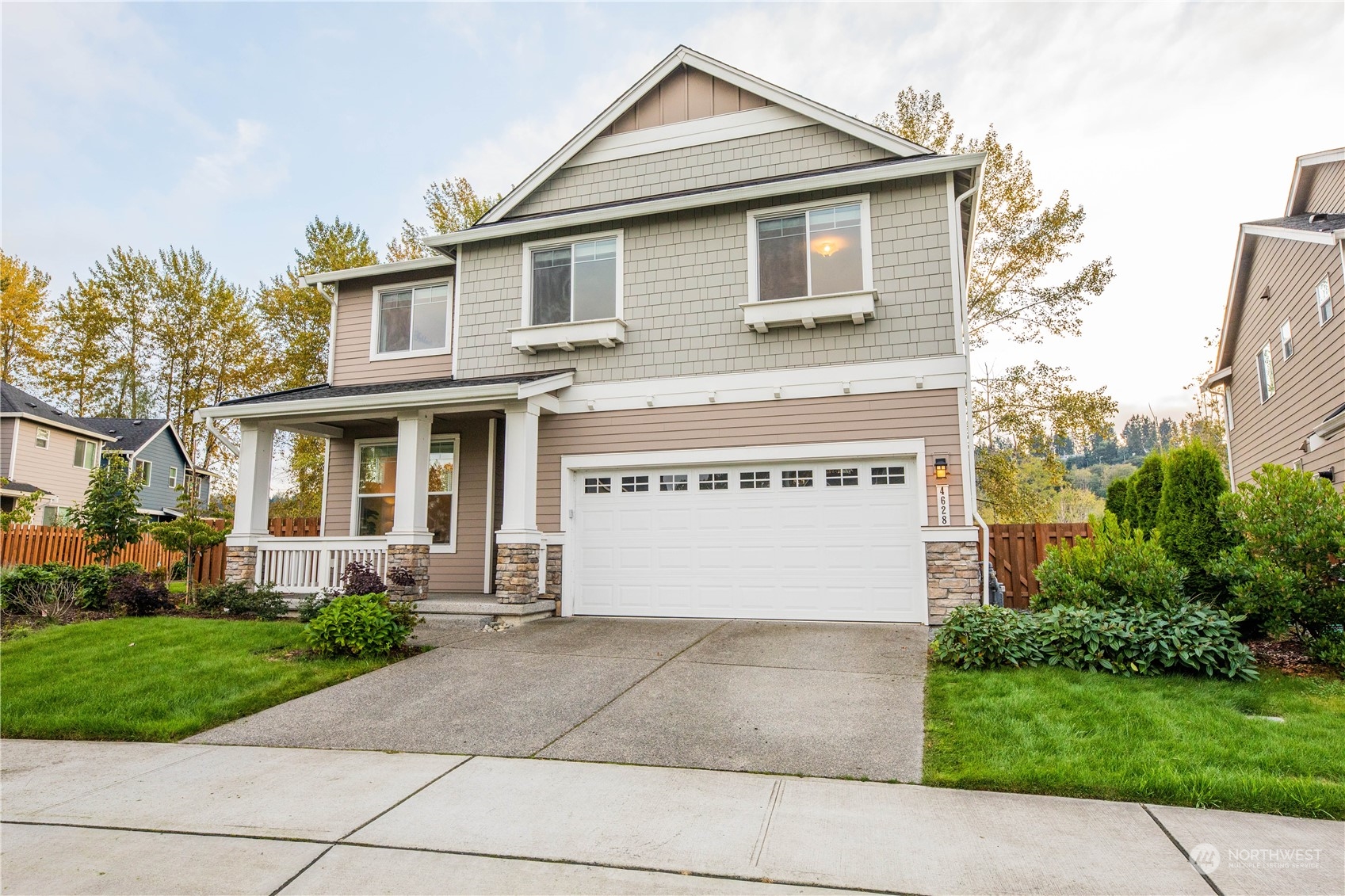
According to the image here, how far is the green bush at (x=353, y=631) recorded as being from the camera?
25.0 ft

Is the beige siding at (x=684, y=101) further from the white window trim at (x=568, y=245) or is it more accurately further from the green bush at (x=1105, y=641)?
the green bush at (x=1105, y=641)

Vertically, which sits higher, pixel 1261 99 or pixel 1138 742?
pixel 1261 99

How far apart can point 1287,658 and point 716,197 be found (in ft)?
27.1

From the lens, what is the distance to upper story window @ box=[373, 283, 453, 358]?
12.4 m

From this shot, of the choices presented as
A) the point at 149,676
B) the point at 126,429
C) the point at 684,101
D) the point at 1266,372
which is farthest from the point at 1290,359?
the point at 126,429

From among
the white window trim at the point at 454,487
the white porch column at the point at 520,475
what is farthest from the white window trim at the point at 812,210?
the white window trim at the point at 454,487

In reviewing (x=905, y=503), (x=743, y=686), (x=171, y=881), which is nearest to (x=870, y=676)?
(x=743, y=686)

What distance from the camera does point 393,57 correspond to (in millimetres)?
12672

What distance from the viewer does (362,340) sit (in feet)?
42.1

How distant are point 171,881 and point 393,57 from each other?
13.2m

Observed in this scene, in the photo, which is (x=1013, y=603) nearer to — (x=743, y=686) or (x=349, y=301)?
(x=743, y=686)

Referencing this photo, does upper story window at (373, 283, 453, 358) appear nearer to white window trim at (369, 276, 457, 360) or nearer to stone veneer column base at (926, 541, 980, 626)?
white window trim at (369, 276, 457, 360)

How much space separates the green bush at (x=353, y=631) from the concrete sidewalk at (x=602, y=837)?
3.06m

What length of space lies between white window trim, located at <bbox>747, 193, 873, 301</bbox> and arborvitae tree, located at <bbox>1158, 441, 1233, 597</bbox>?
4058 millimetres
